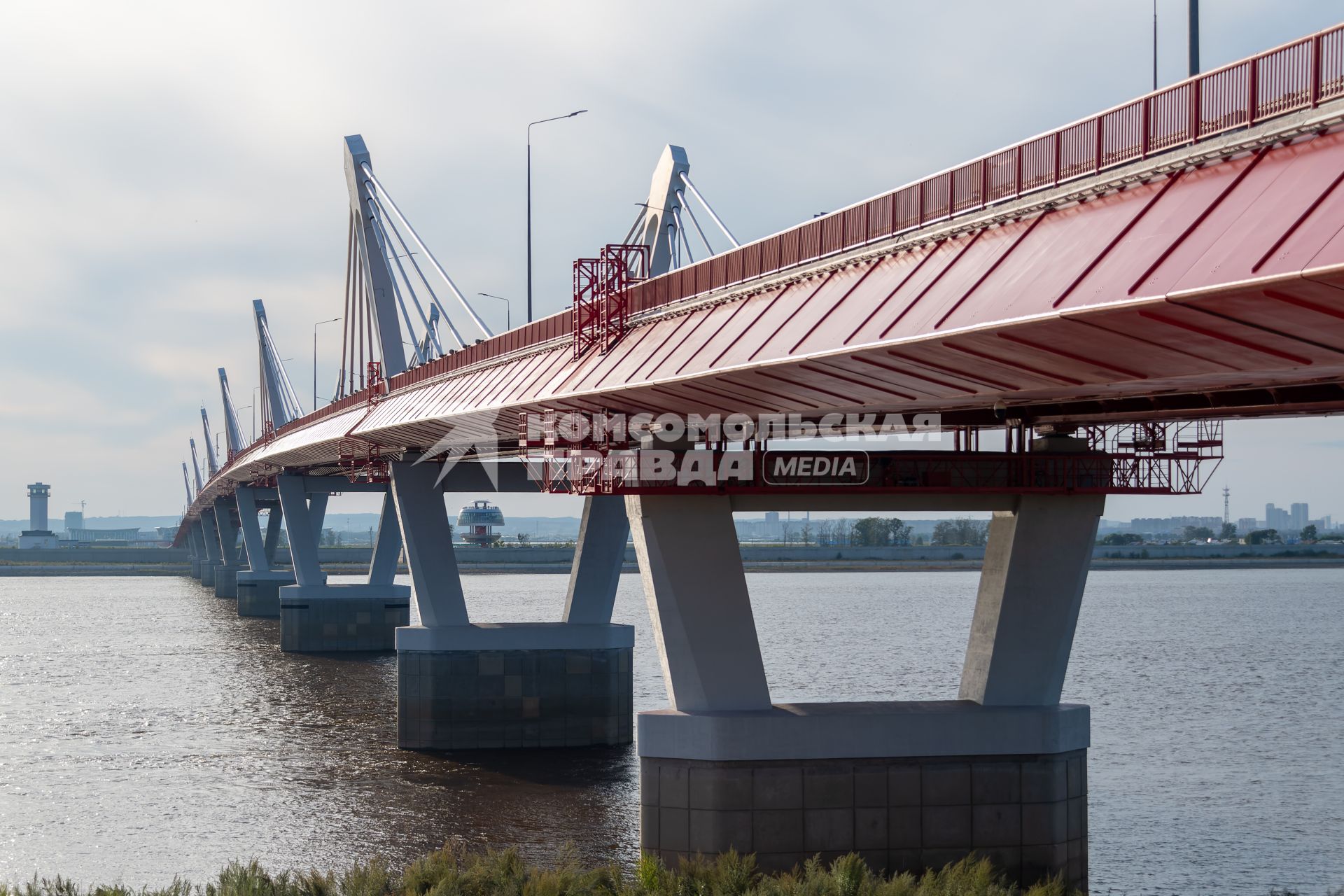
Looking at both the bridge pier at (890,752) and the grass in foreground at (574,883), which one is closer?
the grass in foreground at (574,883)

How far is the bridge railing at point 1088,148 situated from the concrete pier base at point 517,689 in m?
20.2

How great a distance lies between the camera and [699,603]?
23375 mm

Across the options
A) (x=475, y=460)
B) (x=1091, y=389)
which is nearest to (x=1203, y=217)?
(x=1091, y=389)

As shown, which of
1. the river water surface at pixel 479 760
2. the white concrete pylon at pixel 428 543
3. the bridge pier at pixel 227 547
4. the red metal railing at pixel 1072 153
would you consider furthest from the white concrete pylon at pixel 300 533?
the red metal railing at pixel 1072 153

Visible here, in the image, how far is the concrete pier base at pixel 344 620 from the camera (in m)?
66.1

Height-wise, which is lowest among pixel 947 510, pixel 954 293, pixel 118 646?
pixel 118 646

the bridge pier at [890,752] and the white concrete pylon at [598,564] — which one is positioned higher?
the white concrete pylon at [598,564]

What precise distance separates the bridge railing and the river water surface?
1184 cm

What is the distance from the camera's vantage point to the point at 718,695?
74.9ft

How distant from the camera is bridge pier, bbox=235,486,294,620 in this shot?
91312 millimetres

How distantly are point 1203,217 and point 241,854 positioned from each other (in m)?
20.4

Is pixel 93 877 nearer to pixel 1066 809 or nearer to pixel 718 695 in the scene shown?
pixel 718 695

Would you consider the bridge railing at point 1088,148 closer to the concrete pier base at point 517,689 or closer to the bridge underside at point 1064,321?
the bridge underside at point 1064,321

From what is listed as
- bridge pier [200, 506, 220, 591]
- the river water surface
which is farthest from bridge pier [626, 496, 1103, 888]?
bridge pier [200, 506, 220, 591]
